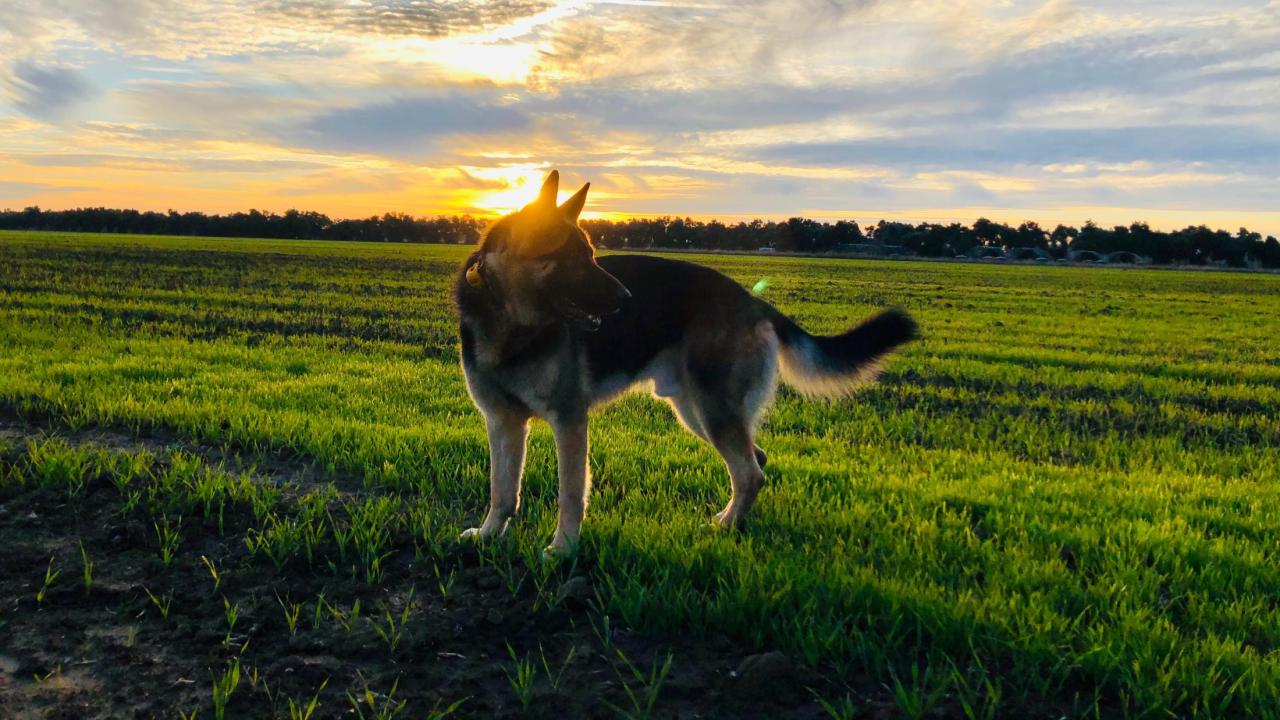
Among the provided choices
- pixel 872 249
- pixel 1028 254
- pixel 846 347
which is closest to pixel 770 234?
pixel 872 249

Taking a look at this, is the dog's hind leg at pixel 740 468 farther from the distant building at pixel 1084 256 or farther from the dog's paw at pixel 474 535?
the distant building at pixel 1084 256

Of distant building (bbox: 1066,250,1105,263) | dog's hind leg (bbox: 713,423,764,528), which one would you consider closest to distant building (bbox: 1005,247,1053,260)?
distant building (bbox: 1066,250,1105,263)

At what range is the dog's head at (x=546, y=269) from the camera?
4.27 metres

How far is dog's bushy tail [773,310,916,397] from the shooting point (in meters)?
5.25

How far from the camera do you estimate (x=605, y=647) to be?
3.62 meters

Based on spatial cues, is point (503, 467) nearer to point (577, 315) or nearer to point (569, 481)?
point (569, 481)

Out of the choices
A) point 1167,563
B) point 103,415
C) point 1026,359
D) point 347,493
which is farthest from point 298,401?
point 1026,359

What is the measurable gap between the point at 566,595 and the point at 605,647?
0.44 m

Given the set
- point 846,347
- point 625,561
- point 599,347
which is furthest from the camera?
Result: point 846,347

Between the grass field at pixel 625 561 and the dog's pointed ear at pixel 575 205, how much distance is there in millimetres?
1923

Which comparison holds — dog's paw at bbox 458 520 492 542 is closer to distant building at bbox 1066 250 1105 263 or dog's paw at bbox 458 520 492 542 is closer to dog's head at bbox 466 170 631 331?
dog's head at bbox 466 170 631 331

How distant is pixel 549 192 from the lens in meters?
4.24

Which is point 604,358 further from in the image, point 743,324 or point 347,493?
point 347,493

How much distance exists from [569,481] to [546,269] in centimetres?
122
